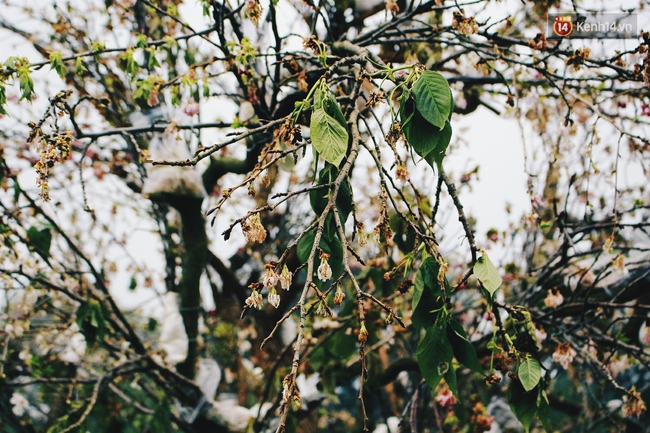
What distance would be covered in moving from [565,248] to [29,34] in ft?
13.7

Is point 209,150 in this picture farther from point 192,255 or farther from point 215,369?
point 215,369

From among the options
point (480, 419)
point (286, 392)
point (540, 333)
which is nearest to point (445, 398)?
point (480, 419)

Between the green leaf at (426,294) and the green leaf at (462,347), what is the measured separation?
57mm

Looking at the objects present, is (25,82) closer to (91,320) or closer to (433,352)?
(91,320)

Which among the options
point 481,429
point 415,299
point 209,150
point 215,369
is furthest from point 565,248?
point 215,369

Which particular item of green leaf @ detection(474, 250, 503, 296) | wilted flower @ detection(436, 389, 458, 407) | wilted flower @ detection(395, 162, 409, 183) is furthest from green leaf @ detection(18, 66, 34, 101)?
wilted flower @ detection(436, 389, 458, 407)

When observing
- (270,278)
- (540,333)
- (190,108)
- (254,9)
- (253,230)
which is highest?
(190,108)

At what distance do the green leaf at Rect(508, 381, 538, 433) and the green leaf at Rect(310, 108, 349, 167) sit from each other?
0.82 metres

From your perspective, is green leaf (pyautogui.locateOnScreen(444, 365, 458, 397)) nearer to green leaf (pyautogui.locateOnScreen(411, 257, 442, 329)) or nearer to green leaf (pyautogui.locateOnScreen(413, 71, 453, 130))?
green leaf (pyautogui.locateOnScreen(411, 257, 442, 329))

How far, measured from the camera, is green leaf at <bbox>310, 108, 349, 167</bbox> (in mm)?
1058

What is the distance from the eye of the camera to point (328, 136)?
1.08 metres

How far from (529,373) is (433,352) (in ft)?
0.84

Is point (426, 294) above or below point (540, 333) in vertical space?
Answer: below

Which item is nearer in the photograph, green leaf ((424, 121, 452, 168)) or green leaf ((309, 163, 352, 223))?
green leaf ((424, 121, 452, 168))
